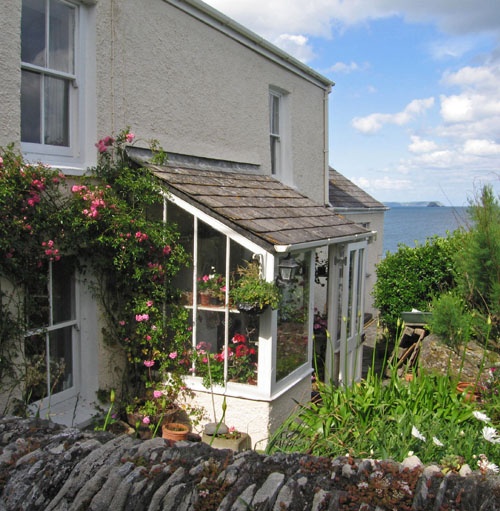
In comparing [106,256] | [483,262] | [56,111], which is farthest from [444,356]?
[56,111]

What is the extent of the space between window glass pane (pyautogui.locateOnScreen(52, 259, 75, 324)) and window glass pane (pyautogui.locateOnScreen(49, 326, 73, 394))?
0.16m

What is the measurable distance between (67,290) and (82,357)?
0.77 meters

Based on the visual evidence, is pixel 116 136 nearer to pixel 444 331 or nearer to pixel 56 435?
pixel 56 435

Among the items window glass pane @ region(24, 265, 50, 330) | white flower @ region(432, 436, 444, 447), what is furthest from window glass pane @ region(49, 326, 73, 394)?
white flower @ region(432, 436, 444, 447)

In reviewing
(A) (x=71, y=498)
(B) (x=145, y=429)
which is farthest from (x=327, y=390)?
(A) (x=71, y=498)

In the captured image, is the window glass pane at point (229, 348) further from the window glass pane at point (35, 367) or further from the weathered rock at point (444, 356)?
the weathered rock at point (444, 356)

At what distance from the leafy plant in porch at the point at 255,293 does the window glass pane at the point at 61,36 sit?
2.90 metres

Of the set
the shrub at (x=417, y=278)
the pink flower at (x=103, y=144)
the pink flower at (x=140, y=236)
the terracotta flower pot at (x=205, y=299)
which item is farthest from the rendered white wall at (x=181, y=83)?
the shrub at (x=417, y=278)

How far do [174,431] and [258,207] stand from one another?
2.91 metres

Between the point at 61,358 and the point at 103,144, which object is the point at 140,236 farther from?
the point at 61,358

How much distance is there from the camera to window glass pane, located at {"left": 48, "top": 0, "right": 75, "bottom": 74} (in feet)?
18.7

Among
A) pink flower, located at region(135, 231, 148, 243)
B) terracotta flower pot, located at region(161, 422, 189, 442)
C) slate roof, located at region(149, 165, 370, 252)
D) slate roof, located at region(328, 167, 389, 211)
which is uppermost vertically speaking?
slate roof, located at region(328, 167, 389, 211)

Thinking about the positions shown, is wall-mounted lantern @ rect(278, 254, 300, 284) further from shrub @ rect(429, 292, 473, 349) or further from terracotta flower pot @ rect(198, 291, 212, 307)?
shrub @ rect(429, 292, 473, 349)

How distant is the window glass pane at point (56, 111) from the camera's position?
18.7 feet
